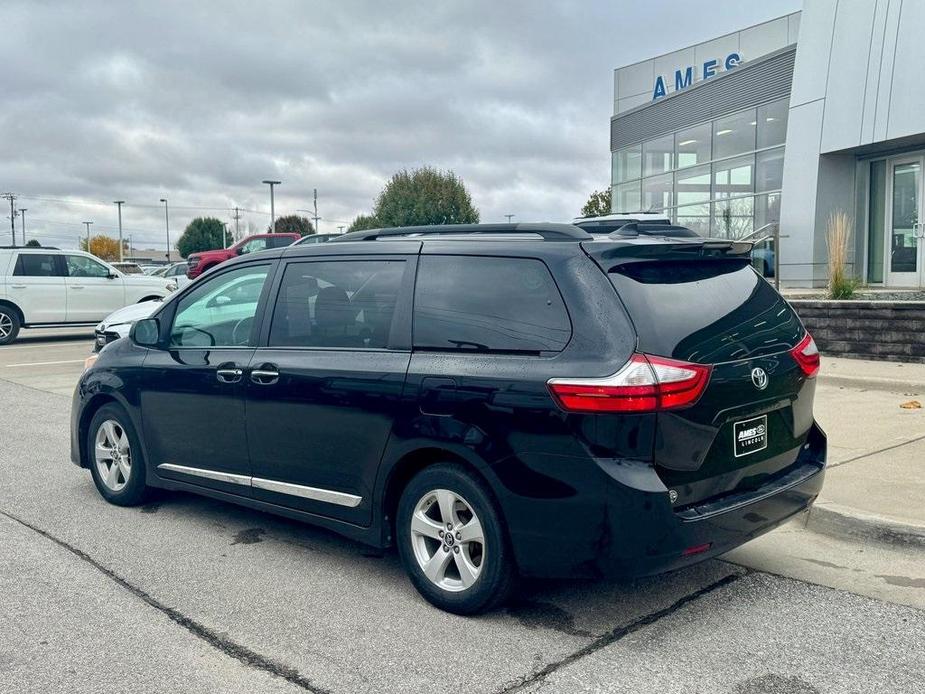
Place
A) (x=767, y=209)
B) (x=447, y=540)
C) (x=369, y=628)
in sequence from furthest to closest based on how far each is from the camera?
(x=767, y=209) < (x=447, y=540) < (x=369, y=628)

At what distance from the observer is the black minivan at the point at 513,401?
146 inches

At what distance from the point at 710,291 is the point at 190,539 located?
331 cm

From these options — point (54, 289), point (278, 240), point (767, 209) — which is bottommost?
point (54, 289)

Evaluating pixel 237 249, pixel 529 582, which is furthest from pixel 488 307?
pixel 237 249

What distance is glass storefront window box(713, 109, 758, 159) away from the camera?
22812 mm

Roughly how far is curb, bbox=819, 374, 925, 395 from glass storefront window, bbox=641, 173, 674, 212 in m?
16.6

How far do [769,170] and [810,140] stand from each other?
9.75ft

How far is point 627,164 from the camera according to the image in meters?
29.1

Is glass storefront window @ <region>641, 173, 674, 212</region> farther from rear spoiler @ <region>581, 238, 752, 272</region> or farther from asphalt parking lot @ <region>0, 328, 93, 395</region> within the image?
rear spoiler @ <region>581, 238, 752, 272</region>

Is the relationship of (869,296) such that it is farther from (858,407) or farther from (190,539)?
(190,539)

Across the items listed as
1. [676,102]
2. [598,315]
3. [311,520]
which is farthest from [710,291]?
[676,102]

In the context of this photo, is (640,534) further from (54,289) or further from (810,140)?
(54,289)

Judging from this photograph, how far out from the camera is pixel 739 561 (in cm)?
488

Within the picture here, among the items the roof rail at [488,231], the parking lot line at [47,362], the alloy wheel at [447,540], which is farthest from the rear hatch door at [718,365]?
the parking lot line at [47,362]
